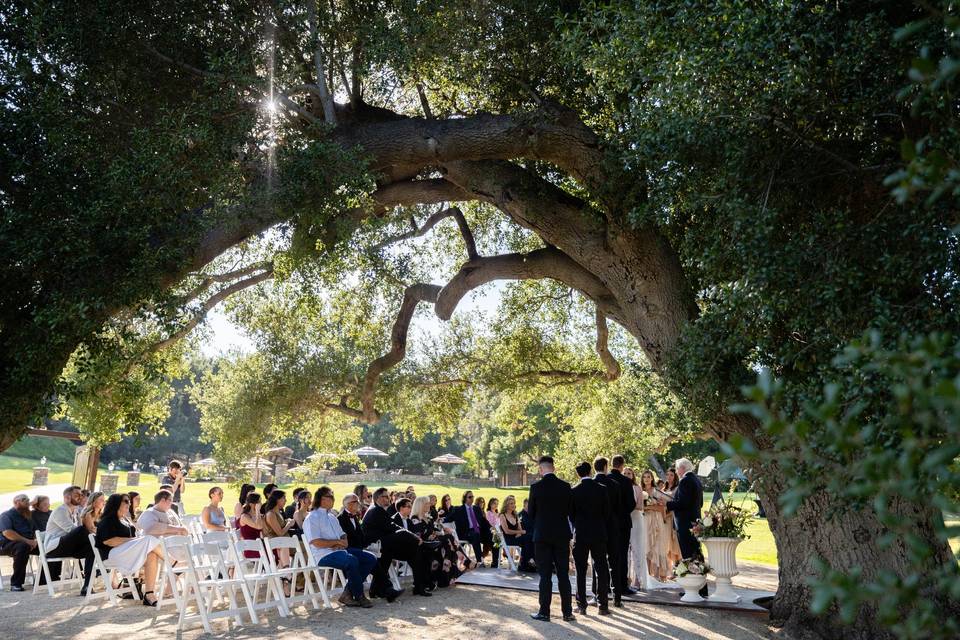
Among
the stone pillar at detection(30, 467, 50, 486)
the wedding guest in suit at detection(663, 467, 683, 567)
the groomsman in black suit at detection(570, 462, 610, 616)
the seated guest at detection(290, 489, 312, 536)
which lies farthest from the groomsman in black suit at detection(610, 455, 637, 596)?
the stone pillar at detection(30, 467, 50, 486)

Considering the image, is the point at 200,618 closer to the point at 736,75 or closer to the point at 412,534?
the point at 412,534

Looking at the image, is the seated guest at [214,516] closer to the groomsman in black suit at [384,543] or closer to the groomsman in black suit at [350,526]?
the groomsman in black suit at [350,526]

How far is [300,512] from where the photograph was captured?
1166 centimetres

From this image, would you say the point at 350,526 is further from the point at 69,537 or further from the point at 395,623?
the point at 69,537

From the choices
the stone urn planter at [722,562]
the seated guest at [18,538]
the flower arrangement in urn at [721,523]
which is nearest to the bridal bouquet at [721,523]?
the flower arrangement in urn at [721,523]

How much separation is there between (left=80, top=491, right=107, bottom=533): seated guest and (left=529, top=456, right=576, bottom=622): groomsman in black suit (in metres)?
5.82

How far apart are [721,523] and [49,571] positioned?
9.43 m

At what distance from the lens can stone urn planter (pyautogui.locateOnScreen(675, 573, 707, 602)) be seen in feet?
32.9

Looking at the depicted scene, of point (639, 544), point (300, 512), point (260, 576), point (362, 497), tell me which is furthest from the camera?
point (362, 497)

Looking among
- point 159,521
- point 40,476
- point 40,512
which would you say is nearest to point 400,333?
point 159,521

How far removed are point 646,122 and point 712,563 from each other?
6.02 meters

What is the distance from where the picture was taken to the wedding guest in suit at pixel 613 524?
9852mm

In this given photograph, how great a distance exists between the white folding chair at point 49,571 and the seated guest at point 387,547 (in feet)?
13.2

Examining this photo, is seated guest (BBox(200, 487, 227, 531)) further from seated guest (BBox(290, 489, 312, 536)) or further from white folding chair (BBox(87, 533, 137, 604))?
white folding chair (BBox(87, 533, 137, 604))
